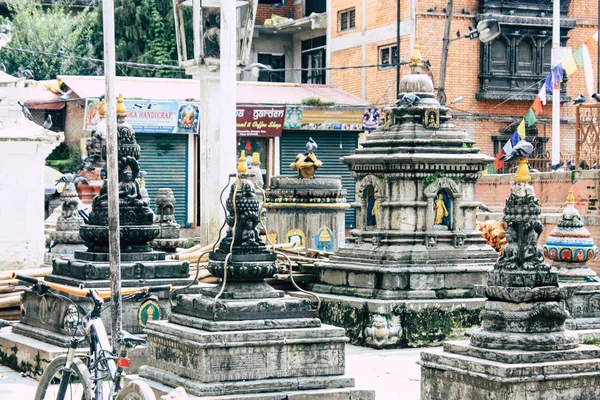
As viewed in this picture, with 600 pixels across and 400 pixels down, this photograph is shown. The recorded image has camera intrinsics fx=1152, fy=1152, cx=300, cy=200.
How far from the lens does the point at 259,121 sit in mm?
35531

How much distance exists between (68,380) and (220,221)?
41.4 feet

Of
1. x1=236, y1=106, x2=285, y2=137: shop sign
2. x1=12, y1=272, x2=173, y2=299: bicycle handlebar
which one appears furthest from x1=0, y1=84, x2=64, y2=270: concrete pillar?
x1=236, y1=106, x2=285, y2=137: shop sign

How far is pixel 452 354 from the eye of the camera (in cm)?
980

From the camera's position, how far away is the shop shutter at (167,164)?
1362 inches

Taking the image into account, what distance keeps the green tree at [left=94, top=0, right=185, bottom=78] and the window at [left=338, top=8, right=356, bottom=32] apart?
5.91m

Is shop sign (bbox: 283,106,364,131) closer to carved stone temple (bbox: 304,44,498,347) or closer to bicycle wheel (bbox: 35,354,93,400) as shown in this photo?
carved stone temple (bbox: 304,44,498,347)

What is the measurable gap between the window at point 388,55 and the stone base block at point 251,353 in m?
27.9

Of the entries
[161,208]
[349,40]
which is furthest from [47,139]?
[349,40]

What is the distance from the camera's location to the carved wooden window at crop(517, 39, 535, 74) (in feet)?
123

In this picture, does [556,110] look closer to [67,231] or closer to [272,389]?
[67,231]

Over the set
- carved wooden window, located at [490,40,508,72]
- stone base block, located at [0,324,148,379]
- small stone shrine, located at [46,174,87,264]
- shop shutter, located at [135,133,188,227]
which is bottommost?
stone base block, located at [0,324,148,379]

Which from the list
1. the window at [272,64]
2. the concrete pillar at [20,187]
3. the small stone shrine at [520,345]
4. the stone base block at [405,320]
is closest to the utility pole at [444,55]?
the window at [272,64]

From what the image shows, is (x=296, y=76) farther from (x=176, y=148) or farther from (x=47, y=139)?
(x=47, y=139)

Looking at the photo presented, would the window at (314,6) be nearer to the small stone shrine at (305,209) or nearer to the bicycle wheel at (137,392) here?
the small stone shrine at (305,209)
